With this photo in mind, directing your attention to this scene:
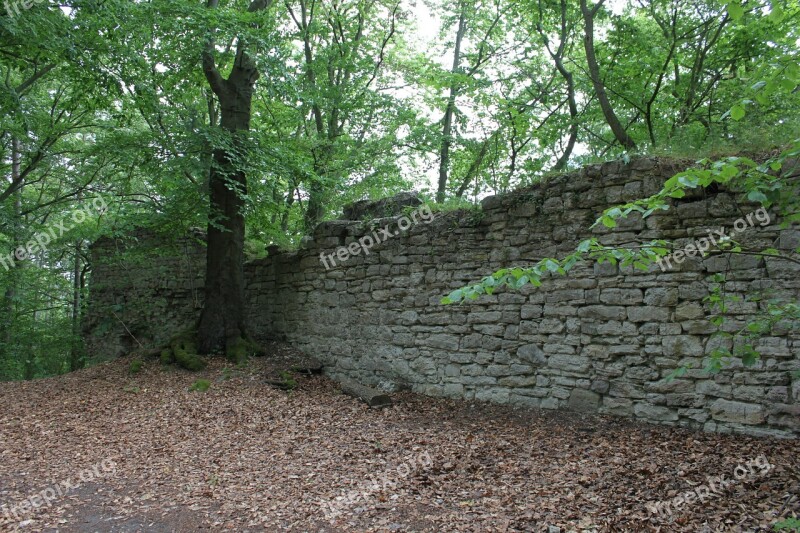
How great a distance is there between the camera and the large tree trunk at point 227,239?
346 inches

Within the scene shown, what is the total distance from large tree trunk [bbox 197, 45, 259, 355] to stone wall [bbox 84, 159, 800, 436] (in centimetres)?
159

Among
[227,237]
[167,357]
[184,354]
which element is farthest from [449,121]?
[167,357]

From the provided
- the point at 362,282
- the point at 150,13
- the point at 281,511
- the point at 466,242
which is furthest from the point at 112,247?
the point at 281,511

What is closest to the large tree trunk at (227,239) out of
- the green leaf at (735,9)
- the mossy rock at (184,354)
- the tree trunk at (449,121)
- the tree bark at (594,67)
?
the mossy rock at (184,354)

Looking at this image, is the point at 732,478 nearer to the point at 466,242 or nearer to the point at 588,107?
the point at 466,242

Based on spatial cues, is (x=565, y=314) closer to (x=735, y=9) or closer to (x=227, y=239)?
(x=735, y=9)

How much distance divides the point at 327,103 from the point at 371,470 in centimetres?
886

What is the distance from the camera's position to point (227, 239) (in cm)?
901

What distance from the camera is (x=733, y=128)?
6137 millimetres

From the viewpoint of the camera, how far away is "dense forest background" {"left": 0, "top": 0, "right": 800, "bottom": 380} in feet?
23.1

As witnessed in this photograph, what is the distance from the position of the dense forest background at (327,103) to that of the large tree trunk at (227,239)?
0.08 m

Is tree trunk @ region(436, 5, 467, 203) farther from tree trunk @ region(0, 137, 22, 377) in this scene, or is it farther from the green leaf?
the green leaf

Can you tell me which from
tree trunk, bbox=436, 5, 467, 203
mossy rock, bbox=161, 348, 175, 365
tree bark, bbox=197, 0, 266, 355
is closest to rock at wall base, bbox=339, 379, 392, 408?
tree bark, bbox=197, 0, 266, 355

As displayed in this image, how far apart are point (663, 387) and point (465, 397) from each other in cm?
234
